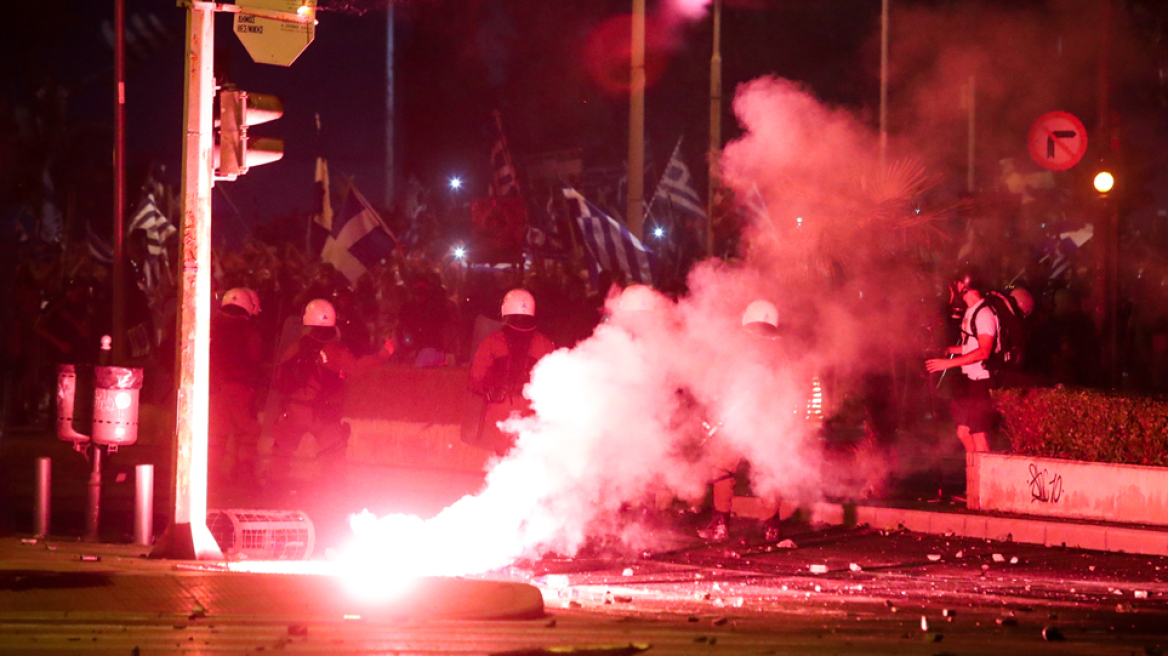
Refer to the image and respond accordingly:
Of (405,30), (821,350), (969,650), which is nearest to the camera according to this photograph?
(969,650)

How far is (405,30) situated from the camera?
36969 mm

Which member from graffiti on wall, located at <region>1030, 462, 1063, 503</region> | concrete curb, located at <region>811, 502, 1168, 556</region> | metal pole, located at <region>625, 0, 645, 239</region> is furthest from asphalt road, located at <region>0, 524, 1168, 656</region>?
metal pole, located at <region>625, 0, 645, 239</region>

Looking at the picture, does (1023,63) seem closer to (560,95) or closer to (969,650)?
(560,95)

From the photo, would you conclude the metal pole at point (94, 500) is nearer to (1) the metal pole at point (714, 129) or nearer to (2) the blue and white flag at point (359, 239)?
(2) the blue and white flag at point (359, 239)

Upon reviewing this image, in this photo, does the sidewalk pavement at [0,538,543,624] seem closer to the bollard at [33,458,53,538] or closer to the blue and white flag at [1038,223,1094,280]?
the bollard at [33,458,53,538]

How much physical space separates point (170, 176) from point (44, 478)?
97.8 ft

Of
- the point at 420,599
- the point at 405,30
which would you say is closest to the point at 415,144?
the point at 405,30

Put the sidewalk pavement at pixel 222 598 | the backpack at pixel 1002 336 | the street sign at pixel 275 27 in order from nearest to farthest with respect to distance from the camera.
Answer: the sidewalk pavement at pixel 222 598, the street sign at pixel 275 27, the backpack at pixel 1002 336

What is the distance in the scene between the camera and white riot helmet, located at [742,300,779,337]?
11.1 meters

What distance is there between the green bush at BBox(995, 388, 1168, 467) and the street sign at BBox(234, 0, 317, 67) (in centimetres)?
701

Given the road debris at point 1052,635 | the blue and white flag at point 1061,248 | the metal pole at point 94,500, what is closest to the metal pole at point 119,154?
the metal pole at point 94,500

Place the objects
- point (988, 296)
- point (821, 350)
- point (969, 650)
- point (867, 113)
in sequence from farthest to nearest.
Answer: point (867, 113)
point (821, 350)
point (988, 296)
point (969, 650)

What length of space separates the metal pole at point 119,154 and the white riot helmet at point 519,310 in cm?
974

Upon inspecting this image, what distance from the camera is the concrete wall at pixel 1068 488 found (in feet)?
37.7
